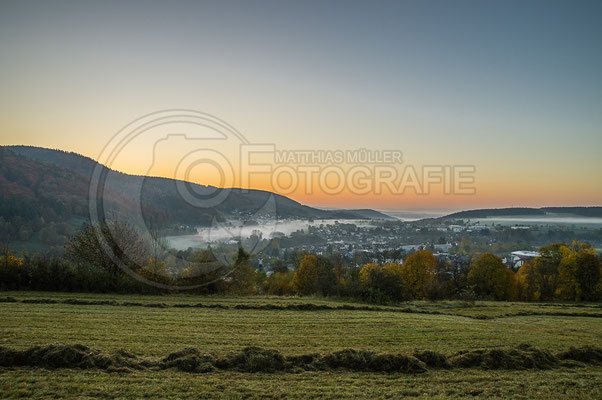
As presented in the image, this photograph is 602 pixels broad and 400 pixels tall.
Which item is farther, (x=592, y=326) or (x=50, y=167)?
(x=50, y=167)

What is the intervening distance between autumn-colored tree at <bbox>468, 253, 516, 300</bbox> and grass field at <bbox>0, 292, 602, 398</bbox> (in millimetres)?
25288

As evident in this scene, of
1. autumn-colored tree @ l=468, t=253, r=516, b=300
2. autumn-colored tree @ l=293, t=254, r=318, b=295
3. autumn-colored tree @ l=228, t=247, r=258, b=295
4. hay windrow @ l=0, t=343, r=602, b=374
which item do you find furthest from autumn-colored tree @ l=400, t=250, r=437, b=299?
hay windrow @ l=0, t=343, r=602, b=374

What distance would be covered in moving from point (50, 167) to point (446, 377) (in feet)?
413

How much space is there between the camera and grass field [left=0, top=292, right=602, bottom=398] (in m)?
8.97

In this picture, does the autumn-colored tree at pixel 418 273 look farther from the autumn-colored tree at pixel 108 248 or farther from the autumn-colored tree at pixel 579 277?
the autumn-colored tree at pixel 108 248

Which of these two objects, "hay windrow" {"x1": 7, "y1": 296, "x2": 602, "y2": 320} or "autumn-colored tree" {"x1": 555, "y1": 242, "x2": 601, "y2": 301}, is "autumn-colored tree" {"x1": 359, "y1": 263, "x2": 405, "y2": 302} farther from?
"autumn-colored tree" {"x1": 555, "y1": 242, "x2": 601, "y2": 301}

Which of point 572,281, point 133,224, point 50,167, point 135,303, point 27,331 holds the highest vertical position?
point 50,167

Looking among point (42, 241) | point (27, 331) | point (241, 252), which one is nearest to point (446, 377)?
point (27, 331)

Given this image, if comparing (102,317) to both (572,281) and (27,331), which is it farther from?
(572,281)

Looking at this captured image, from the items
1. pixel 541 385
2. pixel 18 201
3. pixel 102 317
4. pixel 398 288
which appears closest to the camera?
pixel 541 385

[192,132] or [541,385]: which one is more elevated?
[192,132]

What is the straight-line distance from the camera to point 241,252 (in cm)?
3878

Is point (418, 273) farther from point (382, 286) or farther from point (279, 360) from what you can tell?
point (279, 360)

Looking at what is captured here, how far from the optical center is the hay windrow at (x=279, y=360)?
397 inches
